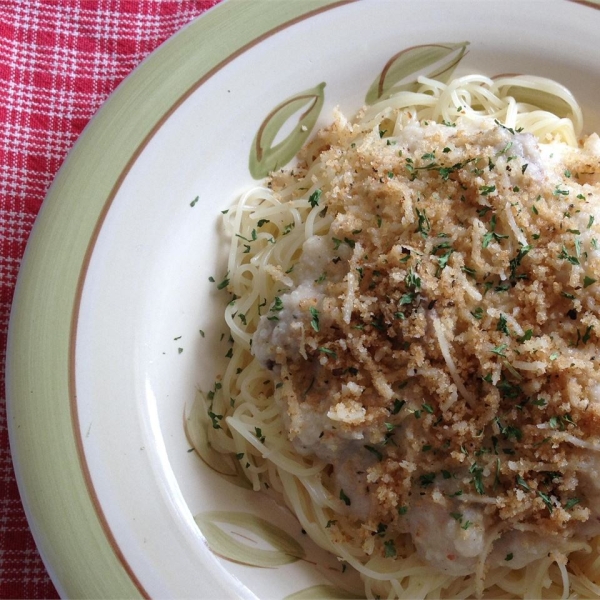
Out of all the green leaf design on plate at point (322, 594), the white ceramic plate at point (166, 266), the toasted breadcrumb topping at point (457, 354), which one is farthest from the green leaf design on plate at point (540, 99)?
the green leaf design on plate at point (322, 594)

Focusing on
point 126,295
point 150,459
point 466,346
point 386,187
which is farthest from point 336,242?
point 150,459

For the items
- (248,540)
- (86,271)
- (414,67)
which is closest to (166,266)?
(86,271)

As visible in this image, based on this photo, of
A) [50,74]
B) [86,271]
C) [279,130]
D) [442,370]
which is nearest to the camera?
[442,370]

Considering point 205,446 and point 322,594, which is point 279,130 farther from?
point 322,594

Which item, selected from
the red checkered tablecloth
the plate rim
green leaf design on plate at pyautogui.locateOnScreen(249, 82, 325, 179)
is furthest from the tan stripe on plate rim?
the red checkered tablecloth

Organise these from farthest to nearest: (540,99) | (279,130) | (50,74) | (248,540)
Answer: (50,74) → (540,99) → (279,130) → (248,540)

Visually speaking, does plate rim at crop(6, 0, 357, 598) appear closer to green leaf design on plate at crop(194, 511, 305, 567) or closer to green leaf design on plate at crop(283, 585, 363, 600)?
green leaf design on plate at crop(194, 511, 305, 567)

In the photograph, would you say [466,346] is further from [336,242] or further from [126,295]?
[126,295]
